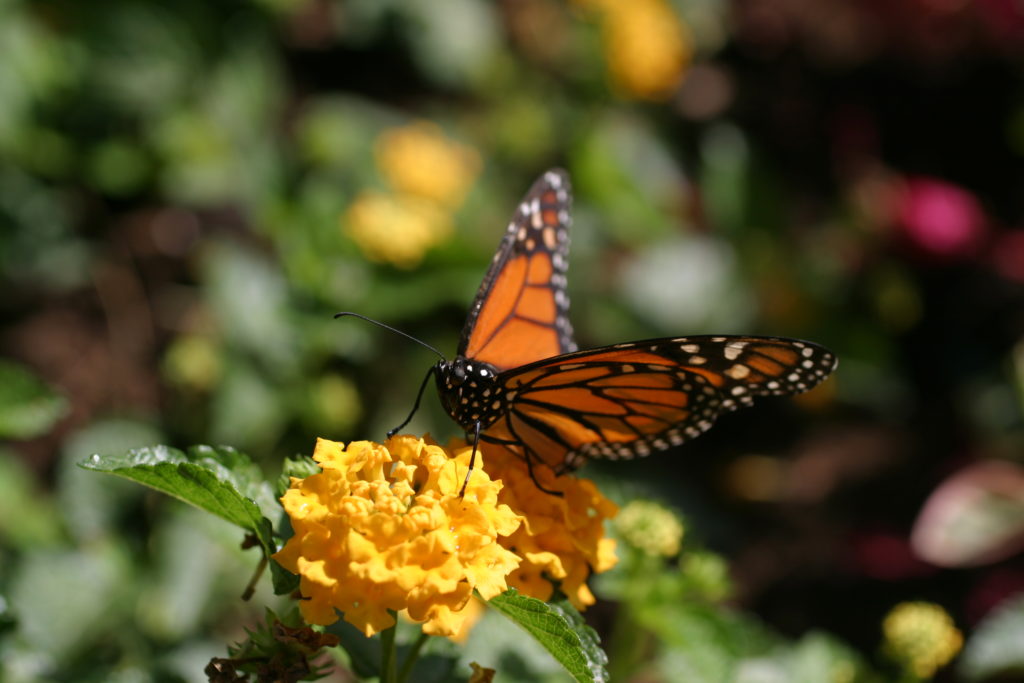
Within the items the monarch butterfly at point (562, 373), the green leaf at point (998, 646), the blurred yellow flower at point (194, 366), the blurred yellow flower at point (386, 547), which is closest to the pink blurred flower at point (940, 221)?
the green leaf at point (998, 646)

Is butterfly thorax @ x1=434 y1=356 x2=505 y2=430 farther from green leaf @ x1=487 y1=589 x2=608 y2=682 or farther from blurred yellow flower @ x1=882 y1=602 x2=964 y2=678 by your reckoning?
blurred yellow flower @ x1=882 y1=602 x2=964 y2=678

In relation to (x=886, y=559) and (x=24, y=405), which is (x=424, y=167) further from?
(x=886, y=559)

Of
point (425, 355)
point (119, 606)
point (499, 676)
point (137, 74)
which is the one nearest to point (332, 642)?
point (499, 676)

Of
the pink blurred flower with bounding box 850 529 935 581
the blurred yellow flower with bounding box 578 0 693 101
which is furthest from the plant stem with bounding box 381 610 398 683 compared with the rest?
the blurred yellow flower with bounding box 578 0 693 101

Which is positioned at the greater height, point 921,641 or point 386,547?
point 921,641

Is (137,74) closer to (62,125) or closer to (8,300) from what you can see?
(62,125)

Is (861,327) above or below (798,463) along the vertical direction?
above

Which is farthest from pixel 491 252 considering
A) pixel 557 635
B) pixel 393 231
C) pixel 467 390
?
pixel 557 635

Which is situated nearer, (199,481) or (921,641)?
(199,481)

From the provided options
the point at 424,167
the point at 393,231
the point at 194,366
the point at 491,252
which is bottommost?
the point at 194,366
